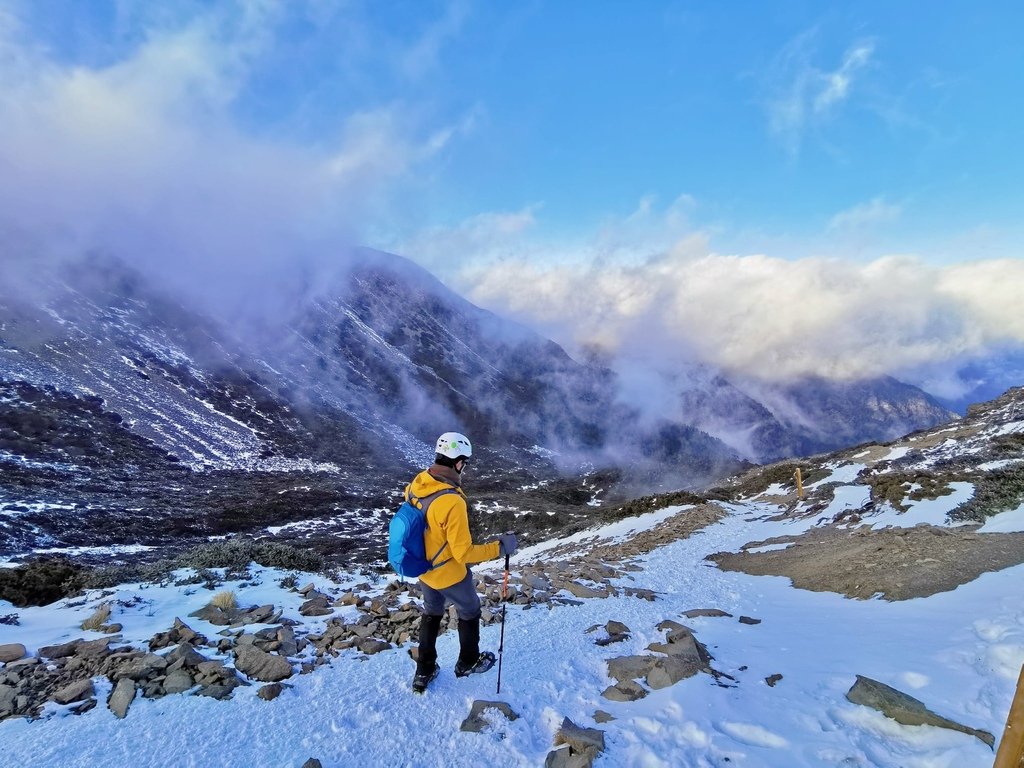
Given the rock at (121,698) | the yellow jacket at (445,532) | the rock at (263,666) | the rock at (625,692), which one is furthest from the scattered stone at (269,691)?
the rock at (625,692)

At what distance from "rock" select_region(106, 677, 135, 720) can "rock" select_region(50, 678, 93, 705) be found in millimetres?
248

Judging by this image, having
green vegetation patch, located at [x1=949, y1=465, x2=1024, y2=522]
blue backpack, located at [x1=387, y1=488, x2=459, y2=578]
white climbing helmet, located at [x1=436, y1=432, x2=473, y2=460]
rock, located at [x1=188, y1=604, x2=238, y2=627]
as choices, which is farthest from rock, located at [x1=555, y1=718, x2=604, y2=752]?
green vegetation patch, located at [x1=949, y1=465, x2=1024, y2=522]

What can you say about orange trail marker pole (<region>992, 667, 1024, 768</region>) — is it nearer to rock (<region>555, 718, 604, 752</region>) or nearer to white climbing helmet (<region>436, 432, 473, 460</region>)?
rock (<region>555, 718, 604, 752</region>)

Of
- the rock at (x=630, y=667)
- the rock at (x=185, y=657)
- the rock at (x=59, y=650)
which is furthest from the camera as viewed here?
the rock at (x=59, y=650)

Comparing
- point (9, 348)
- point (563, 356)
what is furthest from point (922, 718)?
point (563, 356)

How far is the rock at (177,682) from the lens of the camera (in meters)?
5.75

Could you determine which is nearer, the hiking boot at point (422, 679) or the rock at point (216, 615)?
the hiking boot at point (422, 679)

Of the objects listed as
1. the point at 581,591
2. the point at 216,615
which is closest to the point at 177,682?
the point at 216,615

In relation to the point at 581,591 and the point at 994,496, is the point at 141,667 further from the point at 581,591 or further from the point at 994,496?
the point at 994,496

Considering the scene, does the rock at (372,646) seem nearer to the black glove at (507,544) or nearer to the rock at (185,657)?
the rock at (185,657)

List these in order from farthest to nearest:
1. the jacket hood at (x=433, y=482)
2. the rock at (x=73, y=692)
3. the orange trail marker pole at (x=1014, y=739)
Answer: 1. the jacket hood at (x=433, y=482)
2. the rock at (x=73, y=692)
3. the orange trail marker pole at (x=1014, y=739)

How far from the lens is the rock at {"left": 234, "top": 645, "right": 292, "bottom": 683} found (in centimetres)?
626

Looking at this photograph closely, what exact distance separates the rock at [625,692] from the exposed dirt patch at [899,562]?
256 inches

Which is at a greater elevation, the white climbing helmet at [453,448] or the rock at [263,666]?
the white climbing helmet at [453,448]
